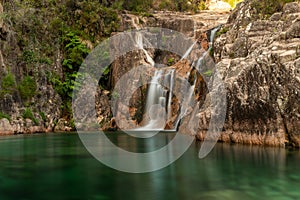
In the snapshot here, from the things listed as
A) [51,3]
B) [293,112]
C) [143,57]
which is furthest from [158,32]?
[293,112]

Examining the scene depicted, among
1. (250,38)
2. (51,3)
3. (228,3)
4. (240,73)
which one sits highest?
(228,3)

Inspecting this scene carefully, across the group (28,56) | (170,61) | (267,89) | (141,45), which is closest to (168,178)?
(267,89)

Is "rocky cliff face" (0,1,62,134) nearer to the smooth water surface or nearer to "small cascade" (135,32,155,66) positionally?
"small cascade" (135,32,155,66)

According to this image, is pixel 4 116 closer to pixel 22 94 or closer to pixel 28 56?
pixel 22 94

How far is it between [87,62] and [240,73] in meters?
18.4

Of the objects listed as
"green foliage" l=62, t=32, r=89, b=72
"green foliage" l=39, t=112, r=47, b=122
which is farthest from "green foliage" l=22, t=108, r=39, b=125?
"green foliage" l=62, t=32, r=89, b=72

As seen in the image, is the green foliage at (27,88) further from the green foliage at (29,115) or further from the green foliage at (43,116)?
the green foliage at (43,116)

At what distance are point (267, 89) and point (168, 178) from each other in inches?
262

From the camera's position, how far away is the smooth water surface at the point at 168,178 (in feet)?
24.0

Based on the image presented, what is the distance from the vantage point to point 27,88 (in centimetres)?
2569

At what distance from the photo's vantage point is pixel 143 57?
29.9 meters

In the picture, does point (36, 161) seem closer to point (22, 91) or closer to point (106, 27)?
point (22, 91)

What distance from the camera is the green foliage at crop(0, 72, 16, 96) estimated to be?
23641 mm

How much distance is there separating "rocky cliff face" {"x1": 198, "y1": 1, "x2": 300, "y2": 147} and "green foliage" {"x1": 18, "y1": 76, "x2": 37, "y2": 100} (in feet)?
49.7
